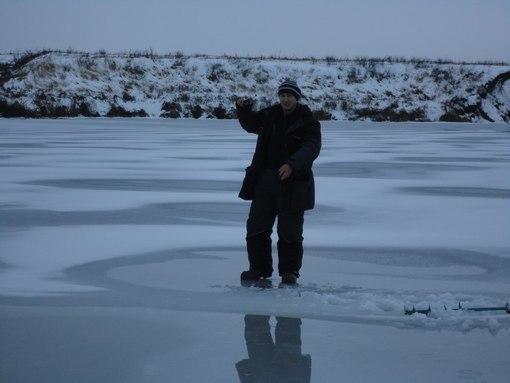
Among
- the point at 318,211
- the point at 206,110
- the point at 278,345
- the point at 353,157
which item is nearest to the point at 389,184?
the point at 318,211

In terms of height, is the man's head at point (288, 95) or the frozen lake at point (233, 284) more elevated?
the man's head at point (288, 95)

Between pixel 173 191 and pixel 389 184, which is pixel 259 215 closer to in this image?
pixel 173 191

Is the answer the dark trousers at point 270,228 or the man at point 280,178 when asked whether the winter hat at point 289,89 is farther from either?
the dark trousers at point 270,228

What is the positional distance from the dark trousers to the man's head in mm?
455

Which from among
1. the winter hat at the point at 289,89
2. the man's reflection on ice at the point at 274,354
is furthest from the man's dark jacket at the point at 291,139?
the man's reflection on ice at the point at 274,354

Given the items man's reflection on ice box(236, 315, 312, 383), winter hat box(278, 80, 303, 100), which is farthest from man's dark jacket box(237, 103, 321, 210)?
man's reflection on ice box(236, 315, 312, 383)

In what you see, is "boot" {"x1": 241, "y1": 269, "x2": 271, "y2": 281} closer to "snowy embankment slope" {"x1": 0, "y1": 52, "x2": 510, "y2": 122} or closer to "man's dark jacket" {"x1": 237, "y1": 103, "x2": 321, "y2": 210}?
"man's dark jacket" {"x1": 237, "y1": 103, "x2": 321, "y2": 210}

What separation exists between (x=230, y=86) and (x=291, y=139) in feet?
150

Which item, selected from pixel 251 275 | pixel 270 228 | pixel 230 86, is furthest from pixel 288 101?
pixel 230 86

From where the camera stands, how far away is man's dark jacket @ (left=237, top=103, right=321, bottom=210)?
19.7 feet

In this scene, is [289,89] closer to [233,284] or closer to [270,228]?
[270,228]

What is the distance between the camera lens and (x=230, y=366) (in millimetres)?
4070

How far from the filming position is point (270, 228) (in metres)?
6.27

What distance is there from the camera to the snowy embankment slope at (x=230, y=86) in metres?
42.3
